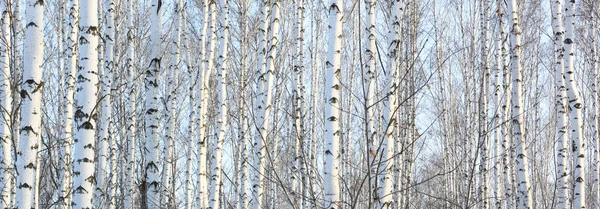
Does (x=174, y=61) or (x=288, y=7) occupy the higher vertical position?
(x=288, y=7)

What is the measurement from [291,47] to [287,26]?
156 centimetres

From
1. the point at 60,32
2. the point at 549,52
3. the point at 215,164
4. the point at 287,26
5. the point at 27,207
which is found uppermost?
the point at 549,52

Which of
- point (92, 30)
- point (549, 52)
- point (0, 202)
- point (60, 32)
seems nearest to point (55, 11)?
point (60, 32)

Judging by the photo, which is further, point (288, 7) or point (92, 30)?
point (288, 7)

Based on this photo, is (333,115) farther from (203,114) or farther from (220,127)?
(220,127)

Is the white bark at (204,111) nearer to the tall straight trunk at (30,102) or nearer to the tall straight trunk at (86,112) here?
the tall straight trunk at (86,112)

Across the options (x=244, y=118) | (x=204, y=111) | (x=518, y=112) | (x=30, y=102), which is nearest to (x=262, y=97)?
(x=204, y=111)

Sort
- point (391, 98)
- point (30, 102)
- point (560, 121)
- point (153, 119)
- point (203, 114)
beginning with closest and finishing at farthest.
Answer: point (30, 102) → point (153, 119) → point (391, 98) → point (560, 121) → point (203, 114)

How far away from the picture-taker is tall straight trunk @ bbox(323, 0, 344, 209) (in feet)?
15.7

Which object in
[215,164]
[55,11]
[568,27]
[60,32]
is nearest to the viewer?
[568,27]

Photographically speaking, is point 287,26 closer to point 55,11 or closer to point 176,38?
point 55,11

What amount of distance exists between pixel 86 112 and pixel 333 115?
1.93 meters

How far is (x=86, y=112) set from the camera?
16.2ft

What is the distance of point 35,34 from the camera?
16.1 feet
